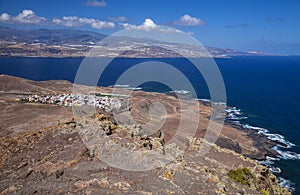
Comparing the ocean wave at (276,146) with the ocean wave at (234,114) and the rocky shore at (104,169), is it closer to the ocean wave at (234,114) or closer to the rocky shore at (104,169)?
the ocean wave at (234,114)

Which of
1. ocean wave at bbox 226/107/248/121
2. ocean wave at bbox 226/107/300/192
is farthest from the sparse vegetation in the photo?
ocean wave at bbox 226/107/248/121

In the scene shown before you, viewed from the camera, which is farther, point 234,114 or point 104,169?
point 234,114

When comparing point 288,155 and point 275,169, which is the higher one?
point 288,155

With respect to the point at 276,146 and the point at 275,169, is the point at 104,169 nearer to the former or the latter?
the point at 275,169

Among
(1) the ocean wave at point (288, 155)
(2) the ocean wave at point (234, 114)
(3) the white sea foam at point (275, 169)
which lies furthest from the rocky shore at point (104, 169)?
(2) the ocean wave at point (234, 114)

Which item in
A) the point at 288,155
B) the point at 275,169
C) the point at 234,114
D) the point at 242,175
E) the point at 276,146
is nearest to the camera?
the point at 242,175

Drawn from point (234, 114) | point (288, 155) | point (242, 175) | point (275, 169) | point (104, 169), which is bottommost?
point (275, 169)

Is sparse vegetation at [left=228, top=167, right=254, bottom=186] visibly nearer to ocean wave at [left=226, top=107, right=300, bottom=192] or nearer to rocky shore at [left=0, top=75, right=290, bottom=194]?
rocky shore at [left=0, top=75, right=290, bottom=194]

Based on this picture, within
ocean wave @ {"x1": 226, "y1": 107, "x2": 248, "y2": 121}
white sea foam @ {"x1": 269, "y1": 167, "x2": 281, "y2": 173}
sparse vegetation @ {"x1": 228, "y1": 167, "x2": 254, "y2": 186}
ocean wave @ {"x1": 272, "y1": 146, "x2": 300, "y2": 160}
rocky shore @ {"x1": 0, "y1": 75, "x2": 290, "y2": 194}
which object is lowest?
white sea foam @ {"x1": 269, "y1": 167, "x2": 281, "y2": 173}

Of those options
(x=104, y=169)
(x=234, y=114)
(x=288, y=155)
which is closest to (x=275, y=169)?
(x=288, y=155)

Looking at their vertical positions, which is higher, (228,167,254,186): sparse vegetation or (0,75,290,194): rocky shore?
(0,75,290,194): rocky shore
